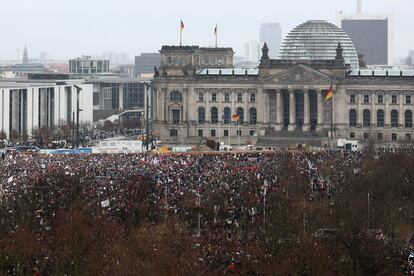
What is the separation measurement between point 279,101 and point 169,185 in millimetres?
63553

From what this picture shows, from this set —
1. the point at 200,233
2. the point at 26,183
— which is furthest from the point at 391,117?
the point at 200,233

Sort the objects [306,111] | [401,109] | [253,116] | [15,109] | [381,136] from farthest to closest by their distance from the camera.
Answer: [15,109]
[253,116]
[306,111]
[401,109]
[381,136]

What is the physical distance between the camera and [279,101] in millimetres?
138125

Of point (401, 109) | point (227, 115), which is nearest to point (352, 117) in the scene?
point (401, 109)

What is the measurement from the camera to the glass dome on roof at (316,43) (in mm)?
149500

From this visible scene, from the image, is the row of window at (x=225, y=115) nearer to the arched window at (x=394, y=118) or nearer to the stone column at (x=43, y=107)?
the arched window at (x=394, y=118)

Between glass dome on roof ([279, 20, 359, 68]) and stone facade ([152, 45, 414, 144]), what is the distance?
31.0 feet

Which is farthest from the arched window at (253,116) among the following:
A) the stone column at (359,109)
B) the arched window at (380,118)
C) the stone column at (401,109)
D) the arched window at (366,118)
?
the stone column at (401,109)

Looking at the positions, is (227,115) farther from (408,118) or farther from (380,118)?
(408,118)

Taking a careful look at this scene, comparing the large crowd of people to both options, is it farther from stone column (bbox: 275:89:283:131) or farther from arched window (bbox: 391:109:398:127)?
stone column (bbox: 275:89:283:131)

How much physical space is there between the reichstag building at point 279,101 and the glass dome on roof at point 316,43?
5646mm

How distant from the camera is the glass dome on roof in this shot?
490 feet

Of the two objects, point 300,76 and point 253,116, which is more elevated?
point 300,76

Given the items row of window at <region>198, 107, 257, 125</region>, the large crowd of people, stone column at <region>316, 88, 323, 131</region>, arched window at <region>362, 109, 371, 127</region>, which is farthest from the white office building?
the large crowd of people
